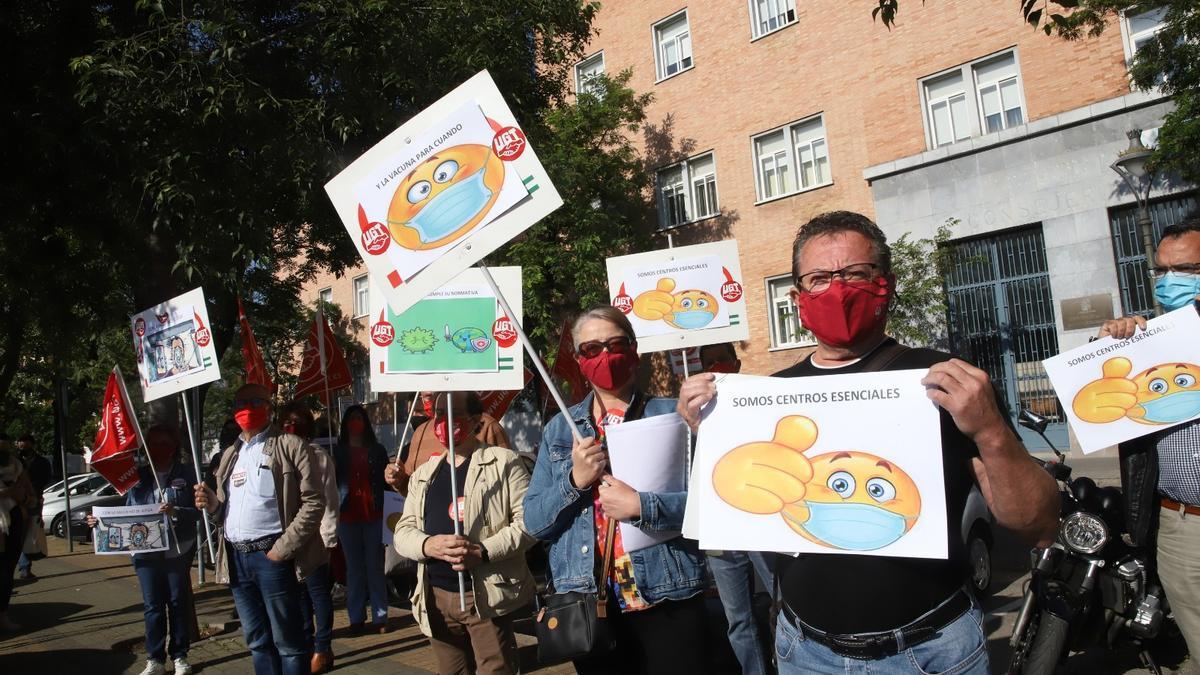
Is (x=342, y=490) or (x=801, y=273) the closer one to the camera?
(x=801, y=273)

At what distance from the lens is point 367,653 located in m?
7.30

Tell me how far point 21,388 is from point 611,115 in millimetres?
31111

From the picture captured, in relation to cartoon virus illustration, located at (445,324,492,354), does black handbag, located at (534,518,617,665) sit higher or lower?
lower

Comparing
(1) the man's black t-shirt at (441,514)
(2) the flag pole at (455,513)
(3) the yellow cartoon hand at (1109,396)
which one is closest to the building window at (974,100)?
(3) the yellow cartoon hand at (1109,396)

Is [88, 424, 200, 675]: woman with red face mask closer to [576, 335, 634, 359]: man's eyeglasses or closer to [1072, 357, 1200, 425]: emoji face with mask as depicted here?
[576, 335, 634, 359]: man's eyeglasses

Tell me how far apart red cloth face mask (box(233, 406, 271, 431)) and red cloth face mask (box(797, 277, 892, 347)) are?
4.39m

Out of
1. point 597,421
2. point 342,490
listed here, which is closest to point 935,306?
point 342,490

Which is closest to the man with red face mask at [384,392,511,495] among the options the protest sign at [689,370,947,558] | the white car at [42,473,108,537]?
the protest sign at [689,370,947,558]

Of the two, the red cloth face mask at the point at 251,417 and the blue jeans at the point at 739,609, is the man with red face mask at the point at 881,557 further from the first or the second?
the red cloth face mask at the point at 251,417

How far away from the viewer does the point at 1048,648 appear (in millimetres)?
4418

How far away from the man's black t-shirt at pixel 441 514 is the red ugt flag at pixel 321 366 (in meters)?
6.52

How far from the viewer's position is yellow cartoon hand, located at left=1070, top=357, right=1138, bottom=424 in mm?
3746

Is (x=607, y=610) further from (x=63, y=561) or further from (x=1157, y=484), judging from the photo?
(x=63, y=561)

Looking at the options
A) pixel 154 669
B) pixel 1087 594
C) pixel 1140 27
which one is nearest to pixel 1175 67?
pixel 1140 27
